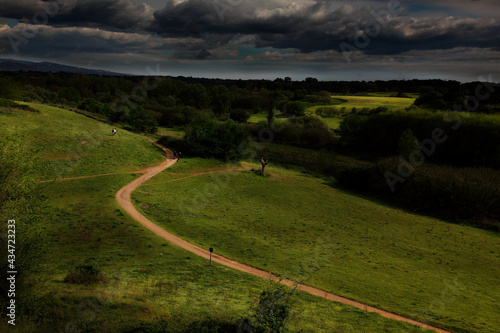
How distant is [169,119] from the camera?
414 feet

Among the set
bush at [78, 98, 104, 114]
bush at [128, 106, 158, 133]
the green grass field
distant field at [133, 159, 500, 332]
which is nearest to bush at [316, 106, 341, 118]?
bush at [128, 106, 158, 133]

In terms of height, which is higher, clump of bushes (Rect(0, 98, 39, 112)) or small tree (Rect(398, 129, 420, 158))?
clump of bushes (Rect(0, 98, 39, 112))

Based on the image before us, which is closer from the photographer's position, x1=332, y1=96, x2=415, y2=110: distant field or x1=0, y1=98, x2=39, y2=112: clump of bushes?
x1=0, y1=98, x2=39, y2=112: clump of bushes

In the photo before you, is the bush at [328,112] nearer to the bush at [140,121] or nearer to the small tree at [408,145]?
the small tree at [408,145]

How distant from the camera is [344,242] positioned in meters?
33.2

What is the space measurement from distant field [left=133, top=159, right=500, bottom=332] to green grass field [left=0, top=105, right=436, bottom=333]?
3662 mm

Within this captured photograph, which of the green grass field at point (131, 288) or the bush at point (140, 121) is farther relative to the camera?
the bush at point (140, 121)

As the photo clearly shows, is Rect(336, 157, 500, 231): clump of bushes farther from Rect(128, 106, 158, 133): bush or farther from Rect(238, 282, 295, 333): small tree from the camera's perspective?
Rect(128, 106, 158, 133): bush

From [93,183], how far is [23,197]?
23.9m

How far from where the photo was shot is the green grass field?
14258mm

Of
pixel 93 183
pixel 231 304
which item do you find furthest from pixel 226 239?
pixel 93 183

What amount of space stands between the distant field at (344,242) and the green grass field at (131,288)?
3662 mm

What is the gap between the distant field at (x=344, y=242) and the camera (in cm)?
2228

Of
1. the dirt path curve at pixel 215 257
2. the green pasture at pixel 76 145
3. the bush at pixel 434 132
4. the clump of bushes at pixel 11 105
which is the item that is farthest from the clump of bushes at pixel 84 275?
the bush at pixel 434 132
